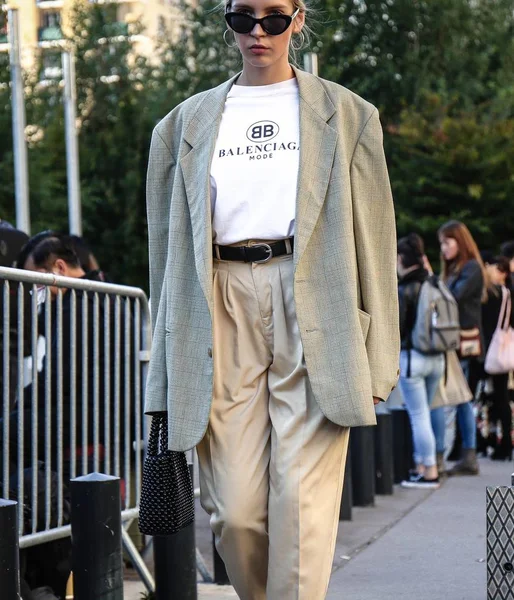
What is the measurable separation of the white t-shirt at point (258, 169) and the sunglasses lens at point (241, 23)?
0.18 meters

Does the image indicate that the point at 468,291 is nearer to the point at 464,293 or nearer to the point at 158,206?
the point at 464,293

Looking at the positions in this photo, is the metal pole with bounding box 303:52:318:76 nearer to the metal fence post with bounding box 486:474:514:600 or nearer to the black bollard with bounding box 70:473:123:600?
the metal fence post with bounding box 486:474:514:600

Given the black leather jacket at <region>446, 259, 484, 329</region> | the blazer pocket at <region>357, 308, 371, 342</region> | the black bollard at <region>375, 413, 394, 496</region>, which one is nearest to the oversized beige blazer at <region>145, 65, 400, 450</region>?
the blazer pocket at <region>357, 308, 371, 342</region>

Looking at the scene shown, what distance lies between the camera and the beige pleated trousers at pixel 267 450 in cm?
348

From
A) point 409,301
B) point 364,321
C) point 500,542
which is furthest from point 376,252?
point 409,301

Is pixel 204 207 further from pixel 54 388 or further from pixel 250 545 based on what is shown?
pixel 54 388

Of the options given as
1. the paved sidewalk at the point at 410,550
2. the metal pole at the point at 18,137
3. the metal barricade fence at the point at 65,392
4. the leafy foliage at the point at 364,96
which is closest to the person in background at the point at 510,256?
the paved sidewalk at the point at 410,550

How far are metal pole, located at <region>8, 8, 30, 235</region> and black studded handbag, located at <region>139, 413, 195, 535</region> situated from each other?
12.0 meters

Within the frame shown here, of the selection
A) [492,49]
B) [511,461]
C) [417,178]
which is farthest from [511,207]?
[511,461]

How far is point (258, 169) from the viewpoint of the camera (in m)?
3.61

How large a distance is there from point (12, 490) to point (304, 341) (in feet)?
6.52

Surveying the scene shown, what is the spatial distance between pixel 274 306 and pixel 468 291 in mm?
7013

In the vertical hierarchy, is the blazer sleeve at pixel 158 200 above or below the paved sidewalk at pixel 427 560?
above

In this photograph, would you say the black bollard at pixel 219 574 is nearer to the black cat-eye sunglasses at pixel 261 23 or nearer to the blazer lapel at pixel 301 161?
the blazer lapel at pixel 301 161
